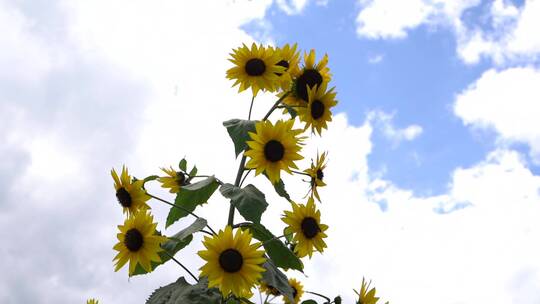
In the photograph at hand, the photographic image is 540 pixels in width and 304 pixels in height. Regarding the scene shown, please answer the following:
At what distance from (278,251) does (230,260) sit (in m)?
0.62

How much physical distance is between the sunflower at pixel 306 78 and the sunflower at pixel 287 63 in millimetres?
44

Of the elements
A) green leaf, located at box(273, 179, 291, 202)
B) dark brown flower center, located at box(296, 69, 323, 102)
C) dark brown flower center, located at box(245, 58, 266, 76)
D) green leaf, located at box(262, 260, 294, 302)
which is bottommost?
green leaf, located at box(262, 260, 294, 302)

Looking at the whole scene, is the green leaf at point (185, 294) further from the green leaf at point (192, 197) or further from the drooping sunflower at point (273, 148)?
the drooping sunflower at point (273, 148)

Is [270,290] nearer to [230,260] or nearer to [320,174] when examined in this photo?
[320,174]

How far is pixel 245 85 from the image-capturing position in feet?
14.1

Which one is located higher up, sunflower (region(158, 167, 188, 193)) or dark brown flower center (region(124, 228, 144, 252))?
sunflower (region(158, 167, 188, 193))

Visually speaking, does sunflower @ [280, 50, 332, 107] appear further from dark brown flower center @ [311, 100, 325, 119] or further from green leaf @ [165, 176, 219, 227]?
green leaf @ [165, 176, 219, 227]

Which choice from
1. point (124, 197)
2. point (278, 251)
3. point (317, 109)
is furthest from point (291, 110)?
point (124, 197)

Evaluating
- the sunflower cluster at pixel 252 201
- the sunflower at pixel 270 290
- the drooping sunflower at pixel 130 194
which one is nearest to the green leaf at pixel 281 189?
the sunflower cluster at pixel 252 201

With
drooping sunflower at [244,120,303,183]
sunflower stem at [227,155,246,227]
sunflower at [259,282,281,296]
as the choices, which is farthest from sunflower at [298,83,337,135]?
sunflower at [259,282,281,296]

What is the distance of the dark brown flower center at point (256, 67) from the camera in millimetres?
4230

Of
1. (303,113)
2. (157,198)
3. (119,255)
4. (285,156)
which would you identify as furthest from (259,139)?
(119,255)

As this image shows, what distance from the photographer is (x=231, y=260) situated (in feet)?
11.2

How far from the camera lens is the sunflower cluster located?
11.3 ft
